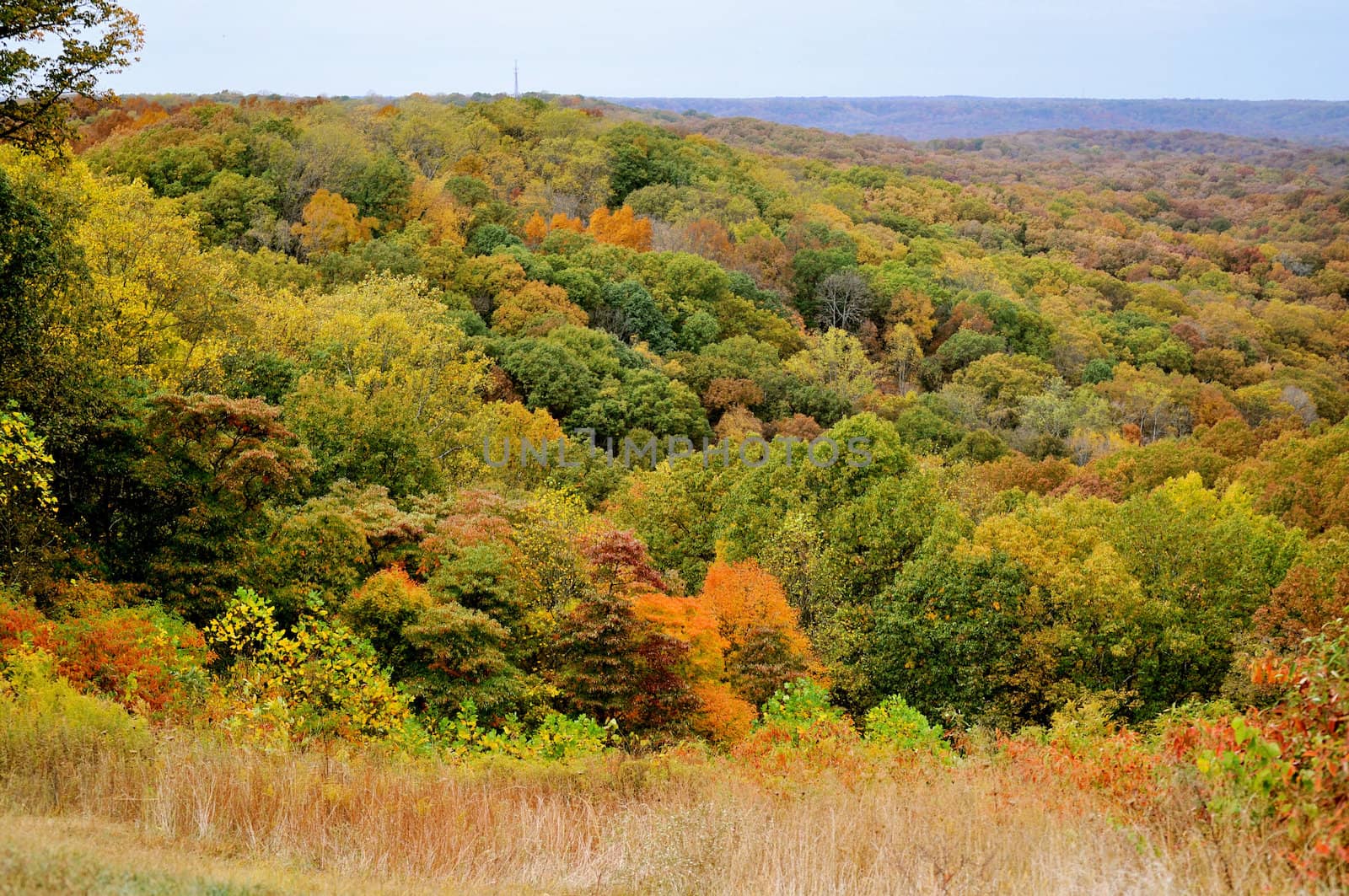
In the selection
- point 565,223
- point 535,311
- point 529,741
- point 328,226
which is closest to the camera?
point 529,741

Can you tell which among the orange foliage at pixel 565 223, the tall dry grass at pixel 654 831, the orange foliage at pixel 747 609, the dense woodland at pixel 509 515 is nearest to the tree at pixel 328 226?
the dense woodland at pixel 509 515

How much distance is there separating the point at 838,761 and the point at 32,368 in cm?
1435

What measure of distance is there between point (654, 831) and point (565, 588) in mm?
13417

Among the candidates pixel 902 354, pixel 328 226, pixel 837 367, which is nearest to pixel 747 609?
pixel 328 226

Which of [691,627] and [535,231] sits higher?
[535,231]

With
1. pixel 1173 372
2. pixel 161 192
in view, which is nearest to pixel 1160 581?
pixel 161 192

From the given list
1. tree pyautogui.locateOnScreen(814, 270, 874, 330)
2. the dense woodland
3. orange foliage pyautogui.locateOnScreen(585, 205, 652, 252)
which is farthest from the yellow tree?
tree pyautogui.locateOnScreen(814, 270, 874, 330)

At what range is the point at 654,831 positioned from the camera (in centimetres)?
895

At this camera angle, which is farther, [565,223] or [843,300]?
[843,300]

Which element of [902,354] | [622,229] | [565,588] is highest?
[622,229]

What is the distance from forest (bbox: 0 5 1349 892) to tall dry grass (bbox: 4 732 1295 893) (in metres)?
0.05

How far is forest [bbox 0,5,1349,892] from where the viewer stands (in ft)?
28.0

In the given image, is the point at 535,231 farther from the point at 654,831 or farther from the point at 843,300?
the point at 654,831

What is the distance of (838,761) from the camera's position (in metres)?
11.9
